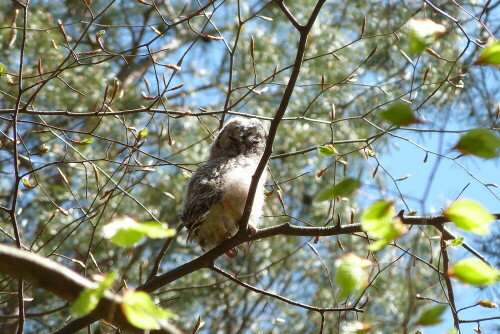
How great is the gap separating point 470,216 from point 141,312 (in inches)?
23.9

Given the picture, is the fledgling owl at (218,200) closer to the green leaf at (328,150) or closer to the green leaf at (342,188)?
the green leaf at (328,150)

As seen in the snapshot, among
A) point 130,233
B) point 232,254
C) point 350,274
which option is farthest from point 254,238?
point 130,233

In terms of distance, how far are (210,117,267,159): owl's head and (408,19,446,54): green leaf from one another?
221cm

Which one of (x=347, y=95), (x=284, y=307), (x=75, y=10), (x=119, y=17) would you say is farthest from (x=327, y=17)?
(x=284, y=307)

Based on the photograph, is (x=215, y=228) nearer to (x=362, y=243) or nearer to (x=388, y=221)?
(x=388, y=221)

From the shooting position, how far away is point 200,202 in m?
2.76

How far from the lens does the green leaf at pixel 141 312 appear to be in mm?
1053

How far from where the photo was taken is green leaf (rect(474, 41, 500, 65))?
120 centimetres

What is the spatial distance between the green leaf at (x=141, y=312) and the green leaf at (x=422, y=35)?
69 cm

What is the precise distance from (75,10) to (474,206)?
498 cm

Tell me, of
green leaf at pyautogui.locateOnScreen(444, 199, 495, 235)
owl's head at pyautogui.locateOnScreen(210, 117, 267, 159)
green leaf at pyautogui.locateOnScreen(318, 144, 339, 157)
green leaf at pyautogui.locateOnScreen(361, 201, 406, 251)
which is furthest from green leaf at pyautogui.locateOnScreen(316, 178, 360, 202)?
owl's head at pyautogui.locateOnScreen(210, 117, 267, 159)

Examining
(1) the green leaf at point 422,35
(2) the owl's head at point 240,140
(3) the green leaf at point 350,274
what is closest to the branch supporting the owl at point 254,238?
(3) the green leaf at point 350,274

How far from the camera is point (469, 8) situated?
15.6ft

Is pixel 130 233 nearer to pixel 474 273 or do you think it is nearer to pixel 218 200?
pixel 474 273
